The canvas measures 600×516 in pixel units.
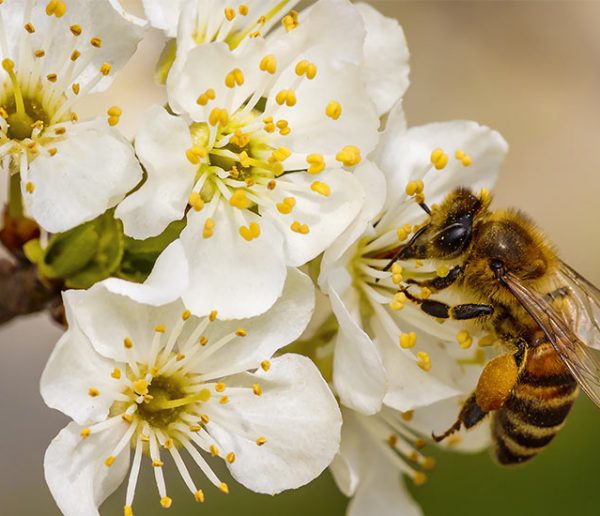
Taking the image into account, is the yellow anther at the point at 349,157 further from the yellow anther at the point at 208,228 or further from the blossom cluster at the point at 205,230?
the yellow anther at the point at 208,228

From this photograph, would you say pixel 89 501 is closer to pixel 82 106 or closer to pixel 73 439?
pixel 73 439

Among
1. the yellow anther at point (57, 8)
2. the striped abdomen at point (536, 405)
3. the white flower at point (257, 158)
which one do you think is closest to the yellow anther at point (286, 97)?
the white flower at point (257, 158)

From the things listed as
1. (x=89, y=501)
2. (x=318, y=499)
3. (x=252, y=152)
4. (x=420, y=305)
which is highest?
(x=252, y=152)

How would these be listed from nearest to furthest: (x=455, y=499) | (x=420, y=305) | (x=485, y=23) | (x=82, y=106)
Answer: (x=420, y=305) < (x=455, y=499) < (x=82, y=106) < (x=485, y=23)

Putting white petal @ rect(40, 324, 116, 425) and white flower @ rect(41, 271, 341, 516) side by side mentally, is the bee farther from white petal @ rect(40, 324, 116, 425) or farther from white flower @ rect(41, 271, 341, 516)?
white petal @ rect(40, 324, 116, 425)

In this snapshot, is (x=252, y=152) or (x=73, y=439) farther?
Answer: (x=252, y=152)

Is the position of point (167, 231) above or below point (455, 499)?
above

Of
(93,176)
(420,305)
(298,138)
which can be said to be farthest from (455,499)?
(93,176)
